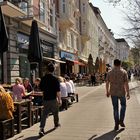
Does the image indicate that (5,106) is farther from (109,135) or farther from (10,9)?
(10,9)

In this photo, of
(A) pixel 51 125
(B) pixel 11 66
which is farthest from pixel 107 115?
(B) pixel 11 66

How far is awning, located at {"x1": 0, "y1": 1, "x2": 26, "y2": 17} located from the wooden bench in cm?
1142

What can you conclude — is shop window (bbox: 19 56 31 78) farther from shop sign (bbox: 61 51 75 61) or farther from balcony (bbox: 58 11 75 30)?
balcony (bbox: 58 11 75 30)

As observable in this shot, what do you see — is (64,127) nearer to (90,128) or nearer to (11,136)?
(90,128)

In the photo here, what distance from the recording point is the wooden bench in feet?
29.7

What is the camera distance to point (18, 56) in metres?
24.1

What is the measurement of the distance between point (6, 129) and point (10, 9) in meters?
12.6

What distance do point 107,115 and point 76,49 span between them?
128 feet

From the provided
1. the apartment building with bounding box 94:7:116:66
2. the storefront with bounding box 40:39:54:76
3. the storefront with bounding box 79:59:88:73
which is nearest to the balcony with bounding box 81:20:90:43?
the storefront with bounding box 79:59:88:73

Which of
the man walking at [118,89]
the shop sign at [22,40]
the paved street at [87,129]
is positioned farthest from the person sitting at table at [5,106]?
the shop sign at [22,40]

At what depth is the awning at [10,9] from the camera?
2000 cm

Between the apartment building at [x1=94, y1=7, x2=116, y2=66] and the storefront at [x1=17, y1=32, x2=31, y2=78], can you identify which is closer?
the storefront at [x1=17, y1=32, x2=31, y2=78]

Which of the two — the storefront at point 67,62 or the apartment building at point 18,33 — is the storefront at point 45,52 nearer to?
the apartment building at point 18,33

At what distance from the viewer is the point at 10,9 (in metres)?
21.0
